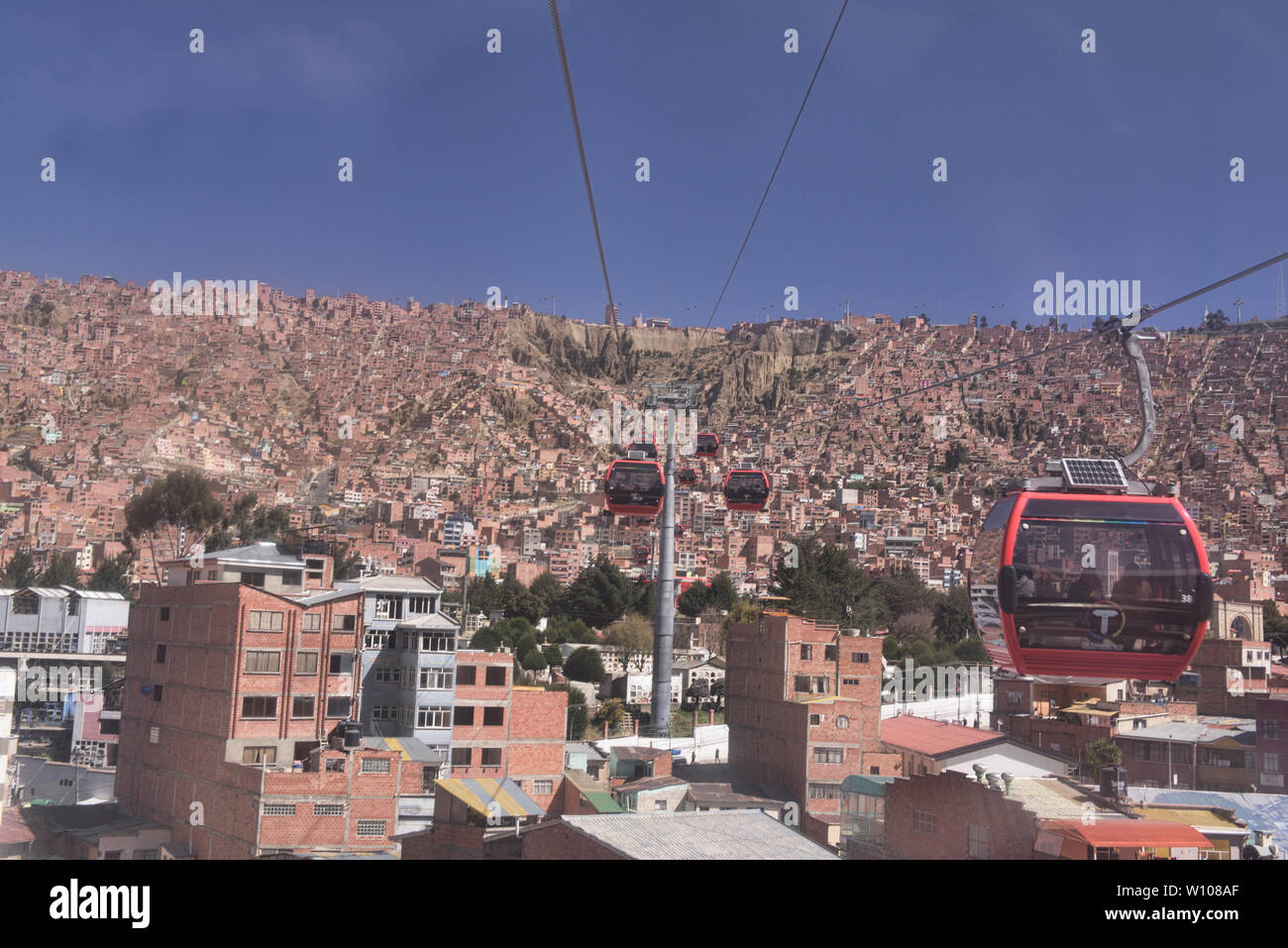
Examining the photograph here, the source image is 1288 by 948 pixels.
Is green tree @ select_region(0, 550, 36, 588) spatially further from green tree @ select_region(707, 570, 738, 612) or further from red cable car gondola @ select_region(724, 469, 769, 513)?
red cable car gondola @ select_region(724, 469, 769, 513)

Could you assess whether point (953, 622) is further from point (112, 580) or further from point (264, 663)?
point (264, 663)

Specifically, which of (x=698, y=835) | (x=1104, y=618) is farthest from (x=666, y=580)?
(x=1104, y=618)

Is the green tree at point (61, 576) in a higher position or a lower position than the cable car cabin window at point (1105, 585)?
lower

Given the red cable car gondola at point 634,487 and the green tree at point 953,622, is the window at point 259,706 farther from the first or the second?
the green tree at point 953,622

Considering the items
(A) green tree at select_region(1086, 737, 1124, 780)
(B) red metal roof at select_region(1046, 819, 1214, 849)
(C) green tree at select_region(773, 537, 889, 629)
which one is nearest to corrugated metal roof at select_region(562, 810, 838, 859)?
(B) red metal roof at select_region(1046, 819, 1214, 849)

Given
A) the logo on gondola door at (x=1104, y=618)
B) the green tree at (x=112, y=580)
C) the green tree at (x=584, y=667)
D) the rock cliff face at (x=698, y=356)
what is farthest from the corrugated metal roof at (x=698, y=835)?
the rock cliff face at (x=698, y=356)

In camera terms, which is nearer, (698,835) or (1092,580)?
(1092,580)
